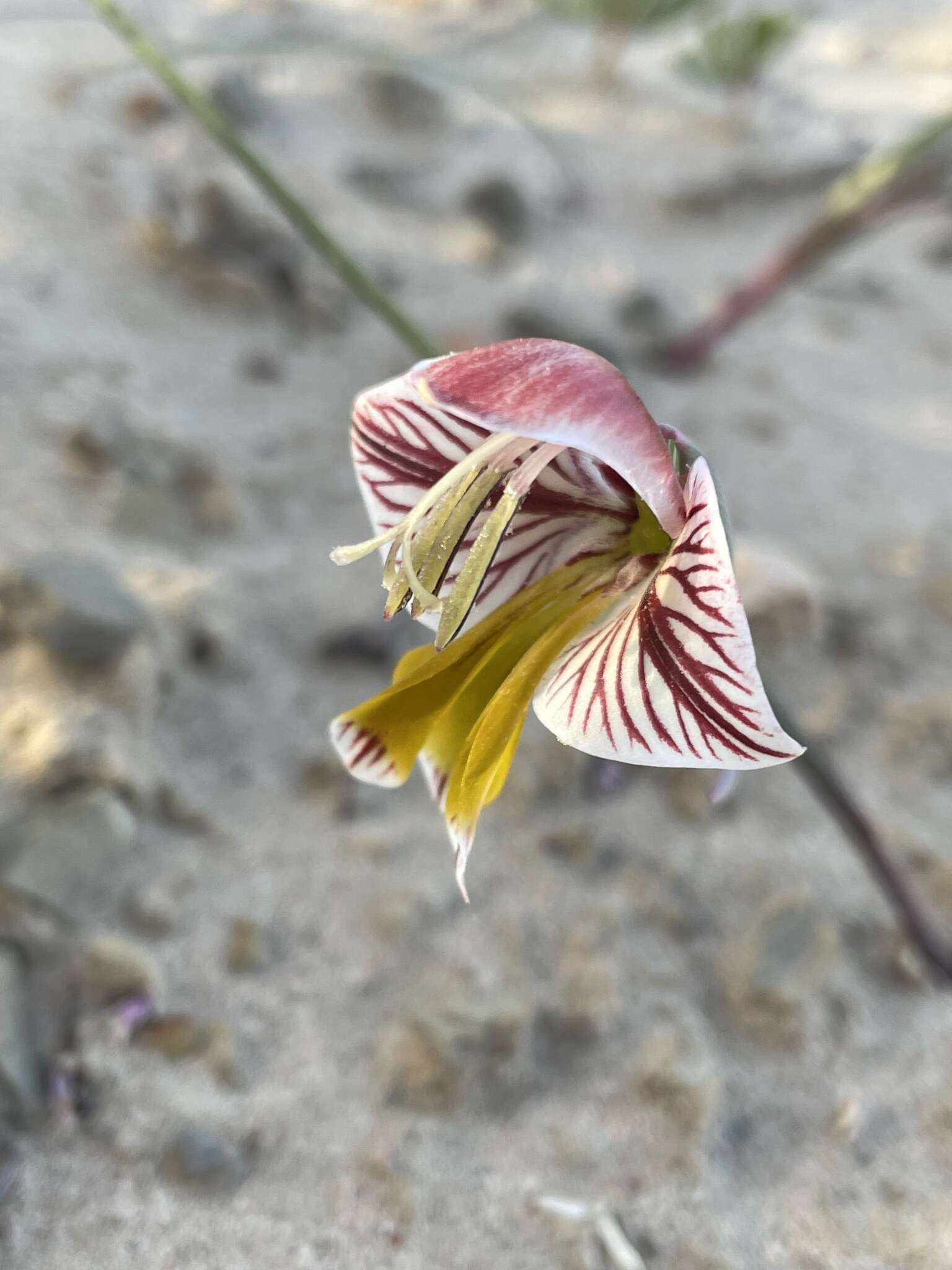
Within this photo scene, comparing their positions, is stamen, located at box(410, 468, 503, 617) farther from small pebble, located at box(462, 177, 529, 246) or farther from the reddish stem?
small pebble, located at box(462, 177, 529, 246)

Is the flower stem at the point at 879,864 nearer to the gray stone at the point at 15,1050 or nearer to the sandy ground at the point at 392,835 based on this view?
the sandy ground at the point at 392,835

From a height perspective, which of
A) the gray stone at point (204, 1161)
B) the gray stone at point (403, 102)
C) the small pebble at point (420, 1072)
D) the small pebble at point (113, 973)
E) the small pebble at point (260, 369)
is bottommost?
the small pebble at point (420, 1072)

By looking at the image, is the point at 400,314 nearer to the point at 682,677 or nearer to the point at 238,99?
the point at 682,677

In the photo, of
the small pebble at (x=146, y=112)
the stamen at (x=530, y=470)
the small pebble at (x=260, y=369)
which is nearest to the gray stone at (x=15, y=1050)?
the stamen at (x=530, y=470)

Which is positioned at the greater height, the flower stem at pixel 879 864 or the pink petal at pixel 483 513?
the pink petal at pixel 483 513

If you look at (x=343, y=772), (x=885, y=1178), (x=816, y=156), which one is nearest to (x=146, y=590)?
(x=343, y=772)

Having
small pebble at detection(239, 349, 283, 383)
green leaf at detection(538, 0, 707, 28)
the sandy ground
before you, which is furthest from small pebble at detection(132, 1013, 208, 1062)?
green leaf at detection(538, 0, 707, 28)

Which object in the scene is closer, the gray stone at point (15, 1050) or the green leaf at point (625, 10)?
the gray stone at point (15, 1050)

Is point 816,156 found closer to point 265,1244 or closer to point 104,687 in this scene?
point 104,687
